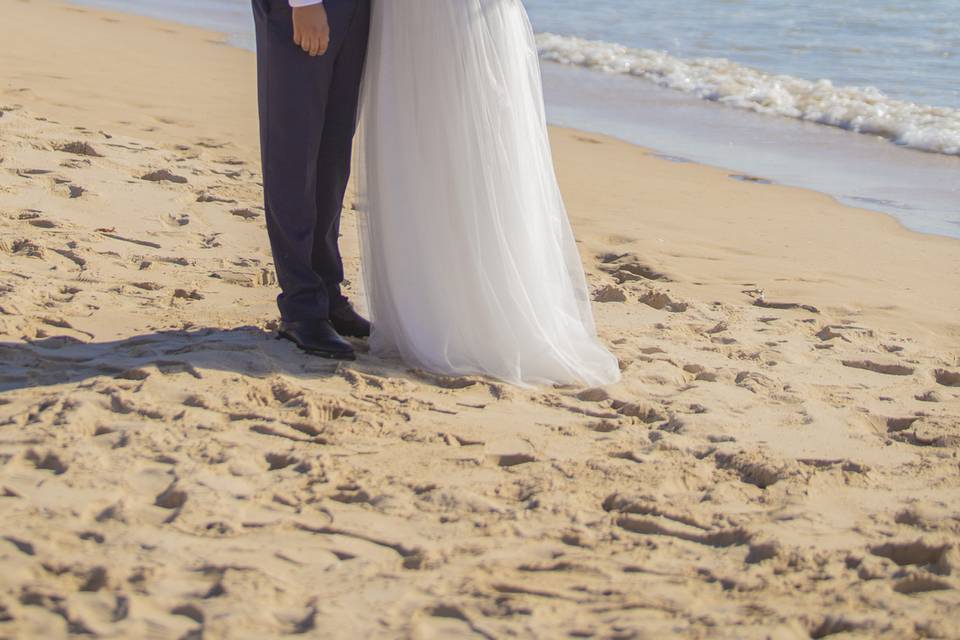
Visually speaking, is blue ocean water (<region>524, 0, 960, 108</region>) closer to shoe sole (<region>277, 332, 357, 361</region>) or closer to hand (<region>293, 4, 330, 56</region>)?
shoe sole (<region>277, 332, 357, 361</region>)

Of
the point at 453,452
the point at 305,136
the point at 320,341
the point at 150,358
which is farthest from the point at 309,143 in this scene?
the point at 453,452

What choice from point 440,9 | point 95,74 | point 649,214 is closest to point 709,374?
point 440,9

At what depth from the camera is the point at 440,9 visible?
3.30 metres

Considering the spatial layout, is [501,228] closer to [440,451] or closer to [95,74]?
[440,451]

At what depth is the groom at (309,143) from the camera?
3.31m

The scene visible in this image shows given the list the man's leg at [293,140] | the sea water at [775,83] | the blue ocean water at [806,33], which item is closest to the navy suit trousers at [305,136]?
the man's leg at [293,140]

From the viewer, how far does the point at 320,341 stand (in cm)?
360

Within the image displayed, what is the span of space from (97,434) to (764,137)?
6.55 metres

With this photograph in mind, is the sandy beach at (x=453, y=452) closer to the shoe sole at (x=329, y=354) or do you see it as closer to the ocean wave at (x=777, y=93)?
the shoe sole at (x=329, y=354)

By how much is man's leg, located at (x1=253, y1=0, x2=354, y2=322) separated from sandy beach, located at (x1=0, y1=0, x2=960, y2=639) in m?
0.24

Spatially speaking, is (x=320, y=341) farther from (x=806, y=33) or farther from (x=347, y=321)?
(x=806, y=33)

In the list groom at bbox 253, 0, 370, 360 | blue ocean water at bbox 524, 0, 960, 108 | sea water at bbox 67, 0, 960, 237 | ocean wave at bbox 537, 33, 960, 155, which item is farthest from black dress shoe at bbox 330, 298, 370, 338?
blue ocean water at bbox 524, 0, 960, 108

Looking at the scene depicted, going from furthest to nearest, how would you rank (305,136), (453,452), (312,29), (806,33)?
(806,33), (305,136), (312,29), (453,452)

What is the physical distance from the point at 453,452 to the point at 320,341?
80 cm
